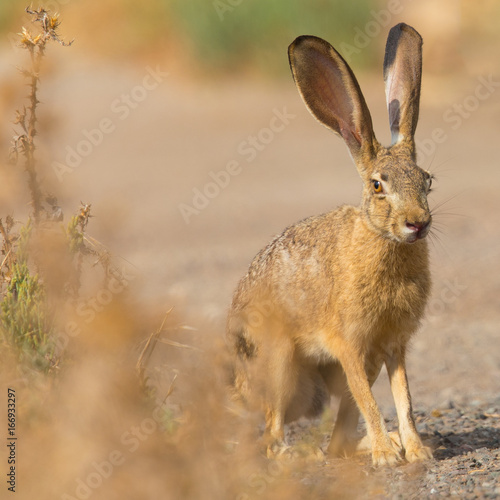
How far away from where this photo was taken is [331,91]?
505 centimetres

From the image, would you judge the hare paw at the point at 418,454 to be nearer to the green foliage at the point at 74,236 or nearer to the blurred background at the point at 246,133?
the green foliage at the point at 74,236

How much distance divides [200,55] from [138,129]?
2.85 meters

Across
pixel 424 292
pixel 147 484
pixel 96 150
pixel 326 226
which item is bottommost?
pixel 147 484

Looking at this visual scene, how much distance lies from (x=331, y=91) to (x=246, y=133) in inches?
527

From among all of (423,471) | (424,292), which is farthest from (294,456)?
(424,292)

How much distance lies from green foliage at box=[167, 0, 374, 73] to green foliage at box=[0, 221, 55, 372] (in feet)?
48.8

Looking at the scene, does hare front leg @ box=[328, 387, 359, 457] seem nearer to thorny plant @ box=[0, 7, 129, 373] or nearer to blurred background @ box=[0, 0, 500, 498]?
thorny plant @ box=[0, 7, 129, 373]

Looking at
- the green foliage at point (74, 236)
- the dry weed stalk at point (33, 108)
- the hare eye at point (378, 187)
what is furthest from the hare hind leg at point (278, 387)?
the dry weed stalk at point (33, 108)

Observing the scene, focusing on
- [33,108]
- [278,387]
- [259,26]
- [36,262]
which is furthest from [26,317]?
[259,26]

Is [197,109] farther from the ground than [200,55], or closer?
closer

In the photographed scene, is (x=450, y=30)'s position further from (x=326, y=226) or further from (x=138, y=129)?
(x=326, y=226)

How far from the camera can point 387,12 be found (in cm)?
2028

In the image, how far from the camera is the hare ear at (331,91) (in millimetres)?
4891

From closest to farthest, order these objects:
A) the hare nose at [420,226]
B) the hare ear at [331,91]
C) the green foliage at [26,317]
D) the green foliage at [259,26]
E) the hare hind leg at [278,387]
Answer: the green foliage at [26,317] → the hare nose at [420,226] → the hare ear at [331,91] → the hare hind leg at [278,387] → the green foliage at [259,26]
